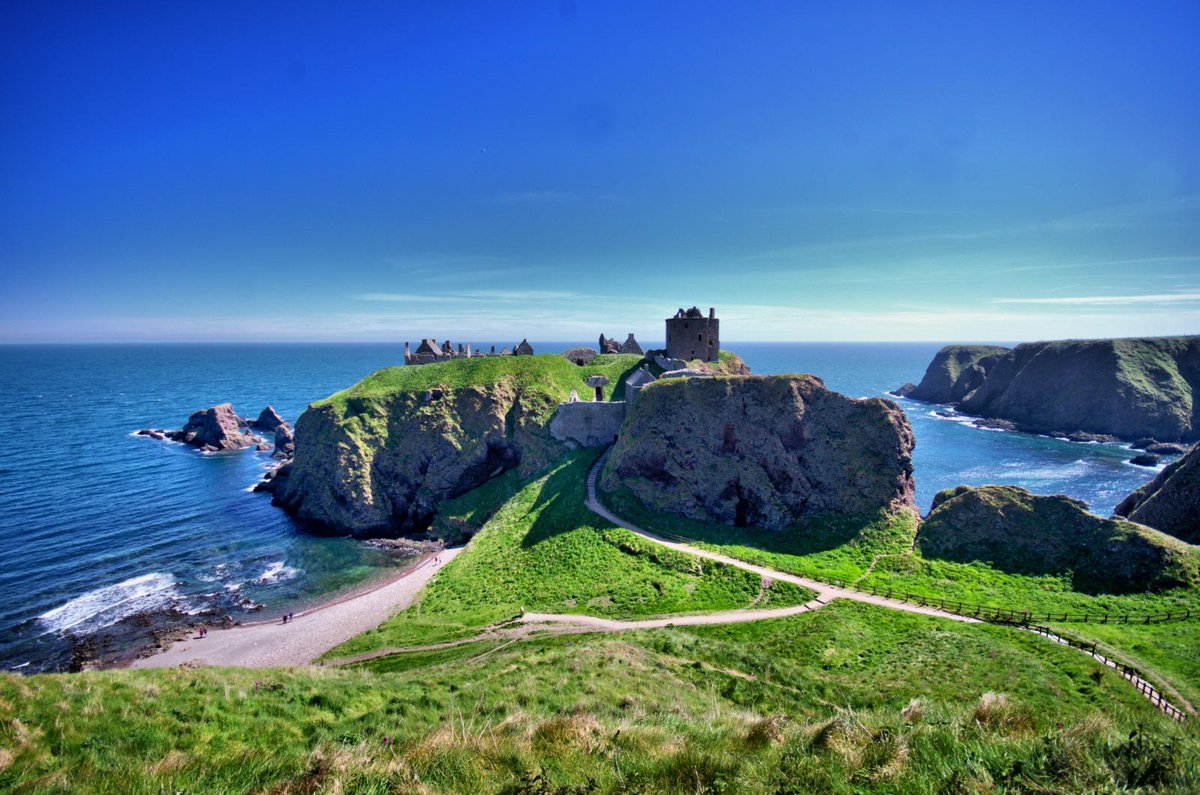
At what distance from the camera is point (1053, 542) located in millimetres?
32719

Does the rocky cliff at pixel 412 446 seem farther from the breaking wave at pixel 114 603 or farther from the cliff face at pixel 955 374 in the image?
the cliff face at pixel 955 374

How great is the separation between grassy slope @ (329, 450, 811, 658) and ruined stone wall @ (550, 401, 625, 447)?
341 inches

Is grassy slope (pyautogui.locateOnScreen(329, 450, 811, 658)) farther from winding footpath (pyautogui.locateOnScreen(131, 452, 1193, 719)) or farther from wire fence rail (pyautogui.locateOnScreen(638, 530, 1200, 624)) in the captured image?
wire fence rail (pyautogui.locateOnScreen(638, 530, 1200, 624))

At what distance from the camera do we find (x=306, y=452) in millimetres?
59750

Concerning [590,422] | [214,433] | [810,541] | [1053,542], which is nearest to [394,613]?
[590,422]

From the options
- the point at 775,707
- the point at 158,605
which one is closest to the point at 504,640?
the point at 775,707

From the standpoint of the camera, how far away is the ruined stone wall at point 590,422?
172 ft

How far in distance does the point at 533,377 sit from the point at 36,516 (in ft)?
169

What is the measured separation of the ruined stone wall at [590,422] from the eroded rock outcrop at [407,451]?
2.45 m

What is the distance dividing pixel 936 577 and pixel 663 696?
25393mm

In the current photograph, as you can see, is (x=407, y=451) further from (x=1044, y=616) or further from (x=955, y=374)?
(x=955, y=374)

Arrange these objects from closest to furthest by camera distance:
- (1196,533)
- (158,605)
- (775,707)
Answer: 1. (775,707)
2. (1196,533)
3. (158,605)

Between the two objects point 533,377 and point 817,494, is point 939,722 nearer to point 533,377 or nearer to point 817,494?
point 817,494

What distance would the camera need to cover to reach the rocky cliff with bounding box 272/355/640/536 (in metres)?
56.4
